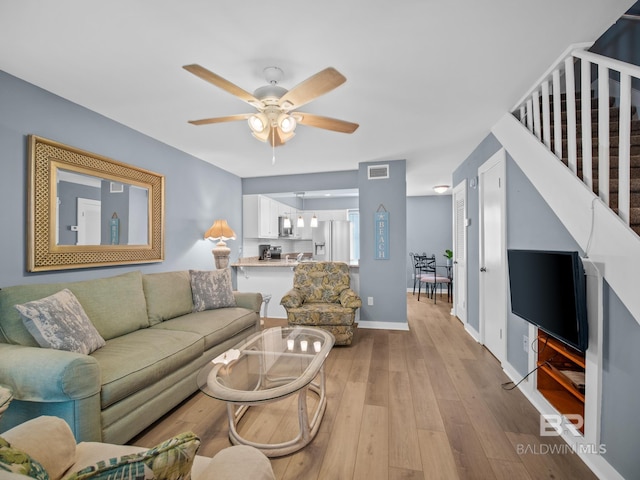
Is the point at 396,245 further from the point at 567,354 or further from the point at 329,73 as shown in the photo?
the point at 329,73

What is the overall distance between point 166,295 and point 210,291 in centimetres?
49

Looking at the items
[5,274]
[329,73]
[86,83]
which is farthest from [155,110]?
[329,73]

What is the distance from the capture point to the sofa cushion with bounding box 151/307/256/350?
2.66 metres

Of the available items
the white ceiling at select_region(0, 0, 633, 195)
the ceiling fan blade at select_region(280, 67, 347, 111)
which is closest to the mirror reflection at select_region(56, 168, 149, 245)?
the white ceiling at select_region(0, 0, 633, 195)

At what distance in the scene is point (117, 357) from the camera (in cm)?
195

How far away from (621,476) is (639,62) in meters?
2.53

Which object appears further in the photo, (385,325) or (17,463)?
(385,325)

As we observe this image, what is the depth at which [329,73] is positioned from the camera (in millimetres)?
1603

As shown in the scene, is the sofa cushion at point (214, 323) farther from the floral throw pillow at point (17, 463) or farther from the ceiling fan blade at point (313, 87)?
the ceiling fan blade at point (313, 87)

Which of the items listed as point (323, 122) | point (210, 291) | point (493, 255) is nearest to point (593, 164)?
point (493, 255)

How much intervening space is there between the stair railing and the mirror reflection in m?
3.78

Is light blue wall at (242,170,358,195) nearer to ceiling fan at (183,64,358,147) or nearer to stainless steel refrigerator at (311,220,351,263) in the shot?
stainless steel refrigerator at (311,220,351,263)

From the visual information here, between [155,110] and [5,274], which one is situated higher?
[155,110]

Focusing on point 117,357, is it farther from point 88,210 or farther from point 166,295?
point 88,210
